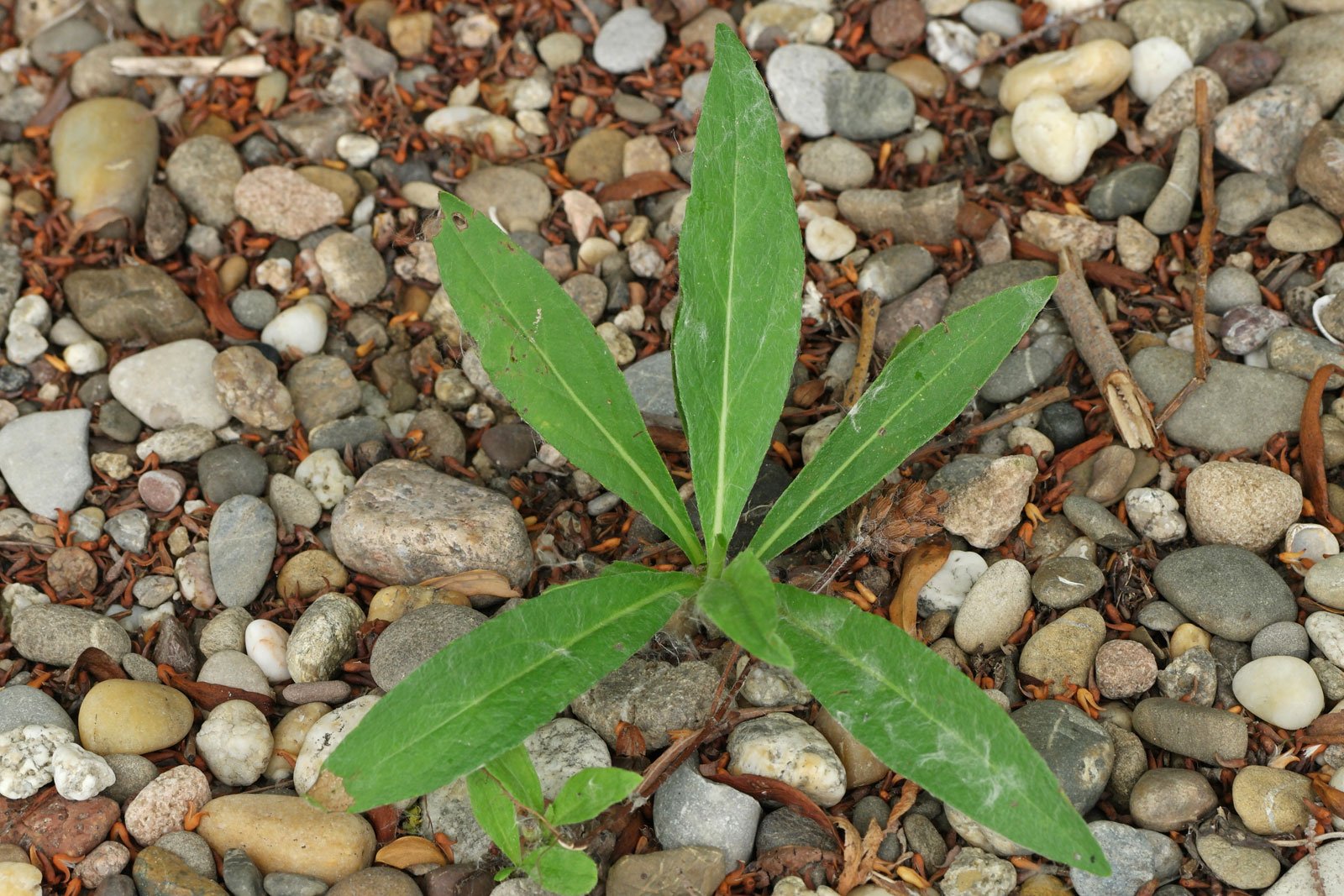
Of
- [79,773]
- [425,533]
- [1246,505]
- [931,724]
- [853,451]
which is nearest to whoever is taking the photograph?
[931,724]

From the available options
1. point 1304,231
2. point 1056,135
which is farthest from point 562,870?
point 1304,231

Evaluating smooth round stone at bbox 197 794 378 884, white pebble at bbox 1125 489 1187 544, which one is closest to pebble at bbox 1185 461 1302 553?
white pebble at bbox 1125 489 1187 544

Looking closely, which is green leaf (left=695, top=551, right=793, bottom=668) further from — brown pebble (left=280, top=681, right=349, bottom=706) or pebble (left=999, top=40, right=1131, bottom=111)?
pebble (left=999, top=40, right=1131, bottom=111)

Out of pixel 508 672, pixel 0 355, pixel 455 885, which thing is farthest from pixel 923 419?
pixel 0 355

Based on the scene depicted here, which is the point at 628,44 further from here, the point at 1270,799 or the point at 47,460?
the point at 1270,799

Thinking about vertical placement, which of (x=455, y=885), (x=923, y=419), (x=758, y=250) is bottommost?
(x=455, y=885)

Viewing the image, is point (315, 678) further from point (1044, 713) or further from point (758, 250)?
point (1044, 713)
